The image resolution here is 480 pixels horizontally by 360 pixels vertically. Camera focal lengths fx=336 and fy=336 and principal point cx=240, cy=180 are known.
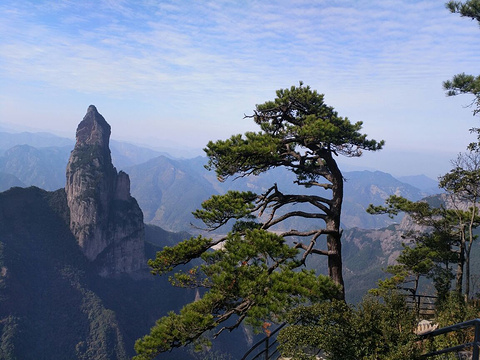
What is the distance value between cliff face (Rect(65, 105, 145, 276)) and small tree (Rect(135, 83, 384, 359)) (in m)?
153

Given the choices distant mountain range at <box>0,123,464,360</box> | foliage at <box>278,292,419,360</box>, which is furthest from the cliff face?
foliage at <box>278,292,419,360</box>

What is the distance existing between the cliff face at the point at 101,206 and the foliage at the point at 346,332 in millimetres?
156498

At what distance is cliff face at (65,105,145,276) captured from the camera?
150750 millimetres

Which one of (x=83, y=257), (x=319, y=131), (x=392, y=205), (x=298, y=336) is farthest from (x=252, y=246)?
(x=83, y=257)

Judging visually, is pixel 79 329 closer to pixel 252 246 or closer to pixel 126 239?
pixel 126 239

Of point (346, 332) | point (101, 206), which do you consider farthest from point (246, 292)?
point (101, 206)

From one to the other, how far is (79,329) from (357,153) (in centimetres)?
14527

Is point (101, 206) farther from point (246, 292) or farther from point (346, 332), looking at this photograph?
point (346, 332)

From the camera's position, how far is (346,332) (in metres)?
8.45

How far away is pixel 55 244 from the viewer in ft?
492

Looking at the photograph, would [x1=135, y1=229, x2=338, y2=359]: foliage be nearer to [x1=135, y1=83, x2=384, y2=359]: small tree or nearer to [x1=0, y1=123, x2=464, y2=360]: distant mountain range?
[x1=135, y1=83, x2=384, y2=359]: small tree

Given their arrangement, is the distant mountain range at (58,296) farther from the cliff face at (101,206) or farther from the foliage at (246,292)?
the foliage at (246,292)

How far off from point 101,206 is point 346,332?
16172 cm

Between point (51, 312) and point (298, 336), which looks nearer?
point (298, 336)
